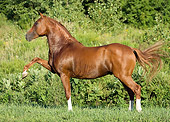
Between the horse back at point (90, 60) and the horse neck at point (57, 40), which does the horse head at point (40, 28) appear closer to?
the horse neck at point (57, 40)

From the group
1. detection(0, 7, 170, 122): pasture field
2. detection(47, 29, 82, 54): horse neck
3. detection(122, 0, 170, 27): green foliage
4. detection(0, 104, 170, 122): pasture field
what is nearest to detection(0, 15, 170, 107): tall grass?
detection(0, 7, 170, 122): pasture field

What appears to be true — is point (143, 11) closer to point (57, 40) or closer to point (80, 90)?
point (80, 90)

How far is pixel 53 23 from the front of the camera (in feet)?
26.0

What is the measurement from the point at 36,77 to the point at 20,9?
12.1 m

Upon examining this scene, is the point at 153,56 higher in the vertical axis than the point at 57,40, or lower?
lower

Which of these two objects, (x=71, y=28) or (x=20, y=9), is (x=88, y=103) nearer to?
(x=71, y=28)

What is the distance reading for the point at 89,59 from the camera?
741 centimetres

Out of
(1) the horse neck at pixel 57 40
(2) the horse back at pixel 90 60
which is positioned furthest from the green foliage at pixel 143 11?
(2) the horse back at pixel 90 60

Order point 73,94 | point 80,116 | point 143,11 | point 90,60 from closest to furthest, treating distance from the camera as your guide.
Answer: point 80,116 → point 90,60 → point 73,94 → point 143,11

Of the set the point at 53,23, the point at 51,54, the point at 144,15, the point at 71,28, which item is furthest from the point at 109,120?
the point at 144,15

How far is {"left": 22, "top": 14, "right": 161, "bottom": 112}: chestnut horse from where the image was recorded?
7.22 meters

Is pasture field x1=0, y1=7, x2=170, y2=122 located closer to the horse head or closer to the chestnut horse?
the chestnut horse

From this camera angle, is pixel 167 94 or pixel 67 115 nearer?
pixel 67 115

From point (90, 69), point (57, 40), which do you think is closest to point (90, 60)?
point (90, 69)
